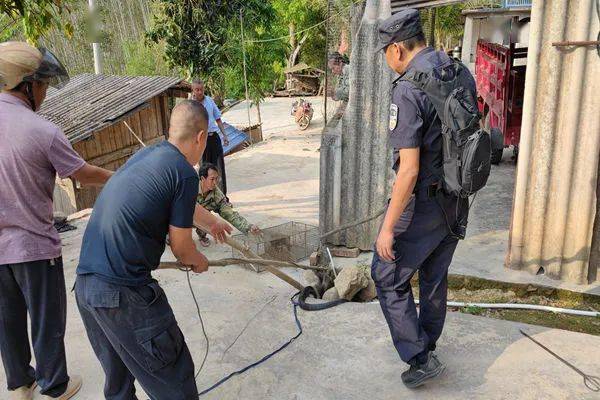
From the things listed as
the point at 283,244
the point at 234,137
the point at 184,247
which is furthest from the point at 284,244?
the point at 234,137

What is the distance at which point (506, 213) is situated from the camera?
5691 millimetres

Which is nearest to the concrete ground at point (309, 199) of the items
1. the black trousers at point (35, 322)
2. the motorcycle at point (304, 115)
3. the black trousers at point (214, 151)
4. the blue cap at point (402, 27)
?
the black trousers at point (214, 151)

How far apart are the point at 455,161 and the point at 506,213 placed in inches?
134

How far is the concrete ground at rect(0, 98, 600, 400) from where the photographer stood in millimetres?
2949

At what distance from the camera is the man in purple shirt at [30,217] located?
2.64m

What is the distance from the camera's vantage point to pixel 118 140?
41.5 feet

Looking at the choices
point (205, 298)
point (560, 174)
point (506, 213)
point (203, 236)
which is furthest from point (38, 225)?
point (506, 213)

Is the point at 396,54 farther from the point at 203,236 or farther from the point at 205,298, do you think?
the point at 203,236

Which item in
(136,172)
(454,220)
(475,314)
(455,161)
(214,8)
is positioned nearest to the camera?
(136,172)

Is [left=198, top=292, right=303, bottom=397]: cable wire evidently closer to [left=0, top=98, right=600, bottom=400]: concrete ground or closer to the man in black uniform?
[left=0, top=98, right=600, bottom=400]: concrete ground

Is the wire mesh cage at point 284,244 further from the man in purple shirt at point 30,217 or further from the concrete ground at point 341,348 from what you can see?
the man in purple shirt at point 30,217

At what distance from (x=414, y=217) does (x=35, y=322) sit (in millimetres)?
2107

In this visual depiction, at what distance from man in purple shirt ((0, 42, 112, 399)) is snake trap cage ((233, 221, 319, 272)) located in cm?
237

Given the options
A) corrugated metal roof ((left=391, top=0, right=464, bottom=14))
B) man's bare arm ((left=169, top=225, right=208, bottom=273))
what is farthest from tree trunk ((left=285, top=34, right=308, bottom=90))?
man's bare arm ((left=169, top=225, right=208, bottom=273))
